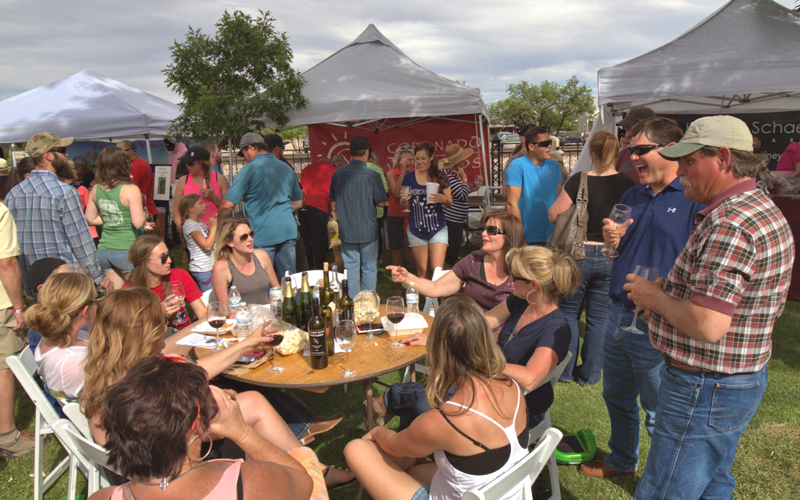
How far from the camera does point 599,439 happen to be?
10.1ft

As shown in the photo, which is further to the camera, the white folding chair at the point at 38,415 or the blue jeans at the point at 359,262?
the blue jeans at the point at 359,262

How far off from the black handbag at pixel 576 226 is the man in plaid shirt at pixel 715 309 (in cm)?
158

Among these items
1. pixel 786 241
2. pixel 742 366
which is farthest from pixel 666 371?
pixel 786 241

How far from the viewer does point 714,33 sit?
5941mm

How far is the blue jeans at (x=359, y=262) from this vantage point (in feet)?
16.9

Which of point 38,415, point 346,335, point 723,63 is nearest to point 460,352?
point 346,335

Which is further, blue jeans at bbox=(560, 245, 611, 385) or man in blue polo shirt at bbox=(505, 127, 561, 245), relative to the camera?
man in blue polo shirt at bbox=(505, 127, 561, 245)

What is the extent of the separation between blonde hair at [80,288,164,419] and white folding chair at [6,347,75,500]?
0.43 meters

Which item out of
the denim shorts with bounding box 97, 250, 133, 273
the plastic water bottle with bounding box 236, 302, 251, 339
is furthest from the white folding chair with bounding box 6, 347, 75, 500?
the denim shorts with bounding box 97, 250, 133, 273

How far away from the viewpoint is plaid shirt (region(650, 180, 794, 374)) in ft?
4.82

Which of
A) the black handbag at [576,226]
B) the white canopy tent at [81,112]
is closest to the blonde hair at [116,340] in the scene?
the black handbag at [576,226]

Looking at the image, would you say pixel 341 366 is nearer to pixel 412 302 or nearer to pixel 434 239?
pixel 412 302

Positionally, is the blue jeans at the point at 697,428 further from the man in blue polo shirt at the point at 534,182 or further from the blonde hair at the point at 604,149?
the man in blue polo shirt at the point at 534,182

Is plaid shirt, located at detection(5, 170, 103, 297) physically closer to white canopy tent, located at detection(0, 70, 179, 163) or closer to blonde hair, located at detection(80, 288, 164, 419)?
blonde hair, located at detection(80, 288, 164, 419)
